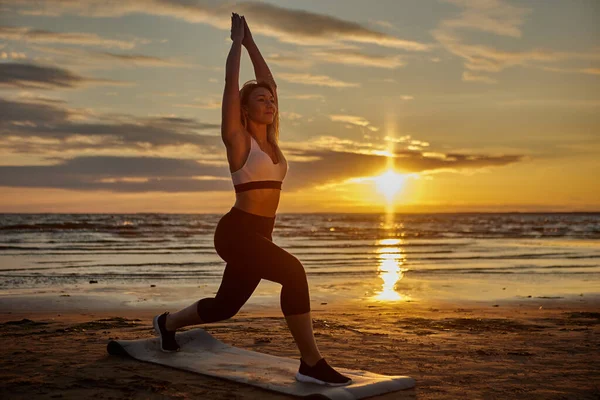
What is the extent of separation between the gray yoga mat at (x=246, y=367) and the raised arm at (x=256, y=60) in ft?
7.42

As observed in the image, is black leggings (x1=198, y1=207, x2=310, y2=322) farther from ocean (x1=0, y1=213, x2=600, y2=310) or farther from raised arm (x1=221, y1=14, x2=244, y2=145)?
ocean (x1=0, y1=213, x2=600, y2=310)

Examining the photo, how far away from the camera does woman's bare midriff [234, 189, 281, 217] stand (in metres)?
4.83

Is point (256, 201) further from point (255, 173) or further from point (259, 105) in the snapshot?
point (259, 105)

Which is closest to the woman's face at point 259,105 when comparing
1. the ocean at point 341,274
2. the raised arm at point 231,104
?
the raised arm at point 231,104

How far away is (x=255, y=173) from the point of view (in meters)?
4.81

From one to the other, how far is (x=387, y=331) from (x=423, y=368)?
205 centimetres

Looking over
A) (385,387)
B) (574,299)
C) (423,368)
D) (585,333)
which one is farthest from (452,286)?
(385,387)

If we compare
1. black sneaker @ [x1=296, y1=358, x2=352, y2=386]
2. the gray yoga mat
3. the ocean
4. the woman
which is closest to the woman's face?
the woman

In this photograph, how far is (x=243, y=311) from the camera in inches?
389

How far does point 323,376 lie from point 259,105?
80.4 inches

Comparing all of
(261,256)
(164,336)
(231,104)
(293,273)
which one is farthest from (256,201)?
(164,336)

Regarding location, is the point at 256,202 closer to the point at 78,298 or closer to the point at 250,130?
the point at 250,130

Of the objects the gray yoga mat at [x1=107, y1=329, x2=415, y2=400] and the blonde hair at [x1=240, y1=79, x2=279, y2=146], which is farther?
the blonde hair at [x1=240, y1=79, x2=279, y2=146]

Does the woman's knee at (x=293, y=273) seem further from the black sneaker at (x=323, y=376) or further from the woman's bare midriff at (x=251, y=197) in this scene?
the black sneaker at (x=323, y=376)
